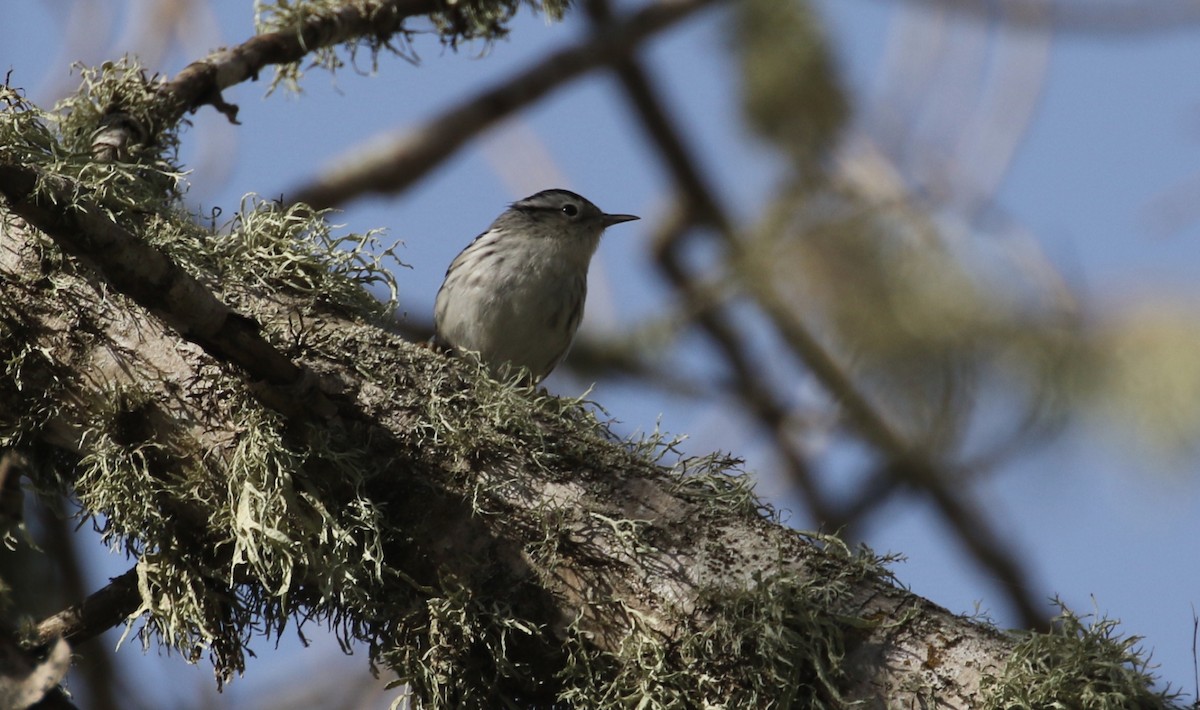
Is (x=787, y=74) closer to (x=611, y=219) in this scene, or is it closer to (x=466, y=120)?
(x=466, y=120)

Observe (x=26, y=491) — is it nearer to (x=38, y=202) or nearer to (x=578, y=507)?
(x=38, y=202)

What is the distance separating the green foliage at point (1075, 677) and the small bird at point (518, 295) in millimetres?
2826

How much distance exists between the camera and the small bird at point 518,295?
17.3 feet

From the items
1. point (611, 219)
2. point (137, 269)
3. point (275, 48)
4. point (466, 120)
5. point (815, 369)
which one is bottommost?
point (137, 269)

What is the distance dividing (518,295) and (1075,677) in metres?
3.27

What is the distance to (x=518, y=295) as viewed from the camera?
17.6ft

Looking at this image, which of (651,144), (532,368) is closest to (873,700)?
(532,368)

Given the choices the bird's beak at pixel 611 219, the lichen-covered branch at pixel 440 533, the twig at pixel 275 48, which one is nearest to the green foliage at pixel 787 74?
the bird's beak at pixel 611 219

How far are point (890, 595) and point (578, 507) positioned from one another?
0.69 meters

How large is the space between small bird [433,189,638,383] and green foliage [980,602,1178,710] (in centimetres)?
283

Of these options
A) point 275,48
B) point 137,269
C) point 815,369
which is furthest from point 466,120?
point 137,269

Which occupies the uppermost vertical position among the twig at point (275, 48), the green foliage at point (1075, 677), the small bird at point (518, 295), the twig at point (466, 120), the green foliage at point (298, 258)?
the twig at point (466, 120)

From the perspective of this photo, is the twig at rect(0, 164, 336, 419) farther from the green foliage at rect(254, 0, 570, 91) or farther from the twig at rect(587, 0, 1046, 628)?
the twig at rect(587, 0, 1046, 628)

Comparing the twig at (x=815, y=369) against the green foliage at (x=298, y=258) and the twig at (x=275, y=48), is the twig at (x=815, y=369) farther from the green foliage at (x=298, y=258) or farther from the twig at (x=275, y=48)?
the green foliage at (x=298, y=258)
